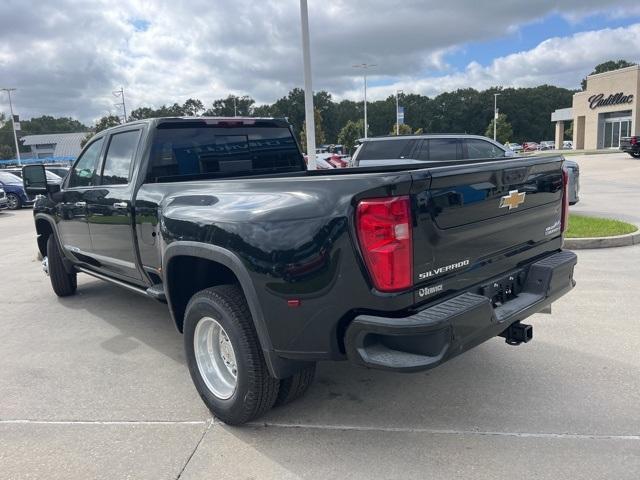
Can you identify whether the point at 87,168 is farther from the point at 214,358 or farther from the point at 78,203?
the point at 214,358

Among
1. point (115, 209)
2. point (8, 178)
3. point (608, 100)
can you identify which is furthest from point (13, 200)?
point (608, 100)

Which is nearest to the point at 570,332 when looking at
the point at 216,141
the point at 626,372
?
the point at 626,372

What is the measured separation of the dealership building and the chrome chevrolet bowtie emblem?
52.1m

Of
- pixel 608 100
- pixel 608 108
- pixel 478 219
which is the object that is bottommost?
pixel 478 219

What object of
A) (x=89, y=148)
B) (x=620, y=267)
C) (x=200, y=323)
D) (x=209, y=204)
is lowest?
(x=620, y=267)

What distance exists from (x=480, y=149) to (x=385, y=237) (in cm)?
893

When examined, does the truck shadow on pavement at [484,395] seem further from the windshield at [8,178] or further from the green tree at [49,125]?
the green tree at [49,125]

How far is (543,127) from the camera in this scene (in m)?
110

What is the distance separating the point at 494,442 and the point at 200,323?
6.46 feet

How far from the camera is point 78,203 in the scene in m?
5.29

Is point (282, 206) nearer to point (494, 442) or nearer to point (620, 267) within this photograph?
point (494, 442)

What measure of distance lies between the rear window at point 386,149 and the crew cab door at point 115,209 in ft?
22.5

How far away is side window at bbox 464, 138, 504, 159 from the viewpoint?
1062cm

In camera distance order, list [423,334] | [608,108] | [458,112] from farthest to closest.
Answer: [458,112] < [608,108] < [423,334]
